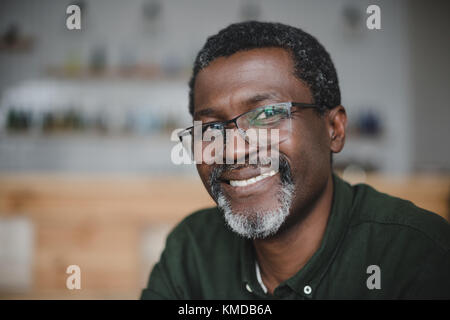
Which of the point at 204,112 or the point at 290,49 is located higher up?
the point at 290,49

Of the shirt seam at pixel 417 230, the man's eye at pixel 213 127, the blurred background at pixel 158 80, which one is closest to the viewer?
the shirt seam at pixel 417 230

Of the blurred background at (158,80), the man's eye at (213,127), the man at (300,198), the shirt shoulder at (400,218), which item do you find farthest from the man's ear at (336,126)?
the blurred background at (158,80)

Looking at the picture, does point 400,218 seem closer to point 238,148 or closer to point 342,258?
point 342,258

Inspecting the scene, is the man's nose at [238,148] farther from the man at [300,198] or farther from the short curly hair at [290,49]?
the short curly hair at [290,49]

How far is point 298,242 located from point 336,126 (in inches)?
9.7

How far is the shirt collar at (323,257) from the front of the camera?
0.76m

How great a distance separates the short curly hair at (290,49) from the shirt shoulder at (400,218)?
0.20 m

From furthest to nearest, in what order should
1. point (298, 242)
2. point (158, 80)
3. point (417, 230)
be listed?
point (158, 80) < point (298, 242) < point (417, 230)

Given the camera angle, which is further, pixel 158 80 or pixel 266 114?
pixel 158 80

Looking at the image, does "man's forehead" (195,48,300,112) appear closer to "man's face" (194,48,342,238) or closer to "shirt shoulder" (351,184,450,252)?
"man's face" (194,48,342,238)

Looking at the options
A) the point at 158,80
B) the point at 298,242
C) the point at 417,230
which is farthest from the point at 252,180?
the point at 158,80

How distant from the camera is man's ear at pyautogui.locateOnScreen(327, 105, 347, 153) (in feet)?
2.74

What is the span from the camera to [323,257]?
2.52 ft

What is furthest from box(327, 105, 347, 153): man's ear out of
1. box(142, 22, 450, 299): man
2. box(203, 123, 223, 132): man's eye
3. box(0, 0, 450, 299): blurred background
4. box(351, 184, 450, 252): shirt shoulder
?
box(0, 0, 450, 299): blurred background
